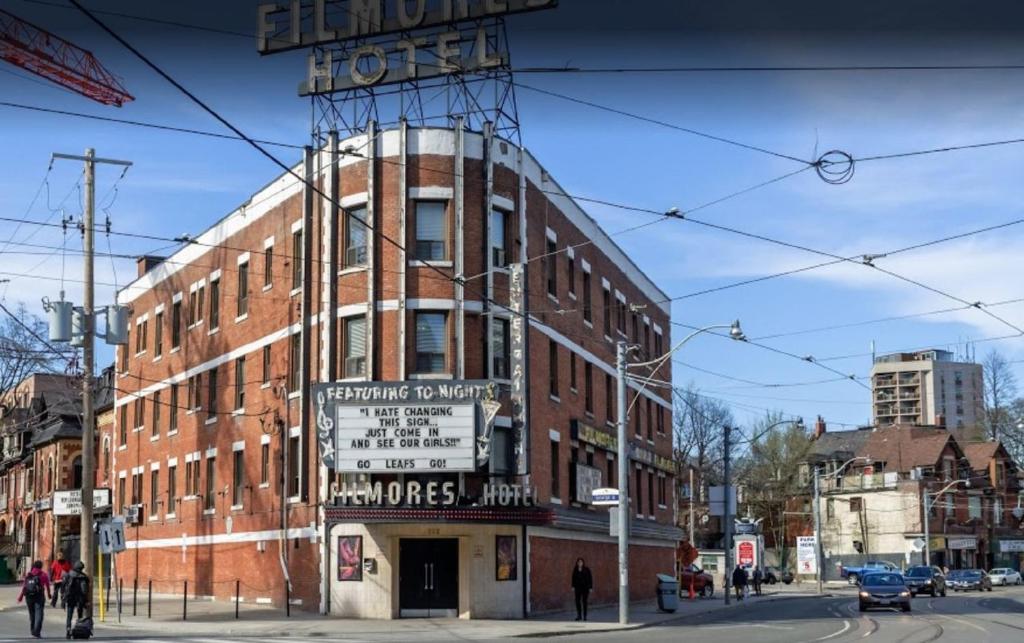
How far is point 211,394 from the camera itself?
149 ft

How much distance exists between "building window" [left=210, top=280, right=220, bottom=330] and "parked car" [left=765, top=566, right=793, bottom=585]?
4720cm

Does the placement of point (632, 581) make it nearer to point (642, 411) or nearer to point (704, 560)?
point (642, 411)

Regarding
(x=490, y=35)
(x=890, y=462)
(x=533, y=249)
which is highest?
(x=490, y=35)

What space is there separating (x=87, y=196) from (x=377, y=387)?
29.8ft

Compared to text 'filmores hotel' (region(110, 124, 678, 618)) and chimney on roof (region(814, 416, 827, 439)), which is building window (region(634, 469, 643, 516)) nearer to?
text 'filmores hotel' (region(110, 124, 678, 618))

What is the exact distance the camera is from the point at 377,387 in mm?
34125

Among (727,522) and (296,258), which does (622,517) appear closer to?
(296,258)

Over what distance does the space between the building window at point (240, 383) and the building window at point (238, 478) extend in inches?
65.0

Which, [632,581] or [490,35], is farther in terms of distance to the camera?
[632,581]

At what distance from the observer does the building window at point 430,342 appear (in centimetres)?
3525

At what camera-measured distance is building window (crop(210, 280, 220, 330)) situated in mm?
45281

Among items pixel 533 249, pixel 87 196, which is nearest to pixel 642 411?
pixel 533 249

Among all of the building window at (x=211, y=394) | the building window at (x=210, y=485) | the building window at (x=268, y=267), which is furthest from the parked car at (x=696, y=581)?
the building window at (x=268, y=267)


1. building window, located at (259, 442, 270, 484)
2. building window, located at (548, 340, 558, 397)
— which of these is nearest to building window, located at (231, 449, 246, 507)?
building window, located at (259, 442, 270, 484)
